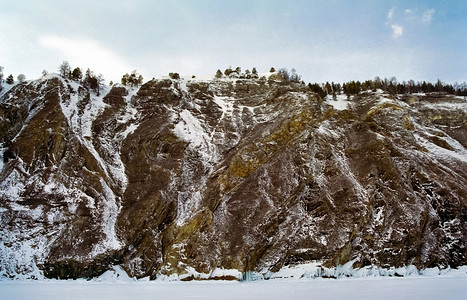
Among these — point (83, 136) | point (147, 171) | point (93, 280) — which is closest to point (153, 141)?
point (147, 171)

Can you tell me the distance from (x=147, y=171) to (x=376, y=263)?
29.1 meters

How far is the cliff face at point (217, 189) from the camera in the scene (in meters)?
30.3

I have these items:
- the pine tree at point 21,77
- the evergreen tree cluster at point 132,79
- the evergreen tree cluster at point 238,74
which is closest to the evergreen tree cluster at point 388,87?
the evergreen tree cluster at point 238,74

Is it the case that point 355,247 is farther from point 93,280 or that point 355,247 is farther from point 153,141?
point 153,141

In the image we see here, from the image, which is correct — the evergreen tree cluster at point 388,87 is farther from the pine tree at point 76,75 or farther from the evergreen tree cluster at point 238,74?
the pine tree at point 76,75

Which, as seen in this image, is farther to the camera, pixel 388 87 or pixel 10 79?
pixel 388 87

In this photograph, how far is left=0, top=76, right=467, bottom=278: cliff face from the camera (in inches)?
1193

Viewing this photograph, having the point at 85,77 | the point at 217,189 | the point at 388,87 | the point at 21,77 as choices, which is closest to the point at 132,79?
the point at 85,77

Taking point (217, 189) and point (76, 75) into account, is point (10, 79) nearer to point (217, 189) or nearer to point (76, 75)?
point (76, 75)

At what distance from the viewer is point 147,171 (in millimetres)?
39562

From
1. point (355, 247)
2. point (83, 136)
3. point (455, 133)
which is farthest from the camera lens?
point (455, 133)

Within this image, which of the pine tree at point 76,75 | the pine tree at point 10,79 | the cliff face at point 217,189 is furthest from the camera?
the pine tree at point 76,75

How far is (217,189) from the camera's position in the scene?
1415 inches

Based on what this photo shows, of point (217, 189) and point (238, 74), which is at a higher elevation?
point (238, 74)
